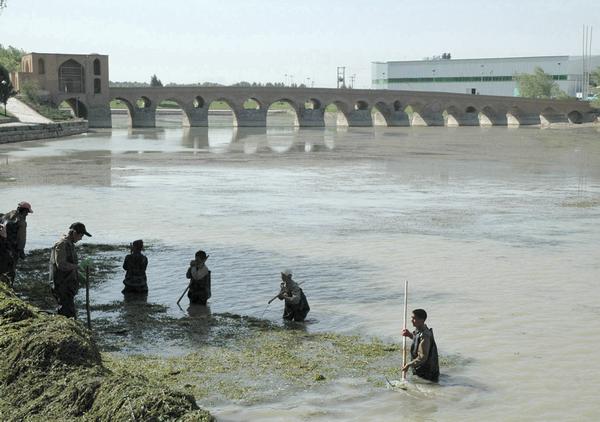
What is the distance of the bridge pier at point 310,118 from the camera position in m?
97.2

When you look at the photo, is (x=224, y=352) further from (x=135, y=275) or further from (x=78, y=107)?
(x=78, y=107)

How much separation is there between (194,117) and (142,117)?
614 centimetres

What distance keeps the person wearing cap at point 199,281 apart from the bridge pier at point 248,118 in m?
81.7

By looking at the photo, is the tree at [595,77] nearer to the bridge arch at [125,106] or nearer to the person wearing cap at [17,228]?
the bridge arch at [125,106]

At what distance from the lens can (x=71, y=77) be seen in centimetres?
8206

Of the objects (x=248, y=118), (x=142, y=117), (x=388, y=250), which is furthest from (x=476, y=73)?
→ (x=388, y=250)

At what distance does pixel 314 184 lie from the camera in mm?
31594

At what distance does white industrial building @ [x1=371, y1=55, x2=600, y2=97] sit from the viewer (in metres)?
119

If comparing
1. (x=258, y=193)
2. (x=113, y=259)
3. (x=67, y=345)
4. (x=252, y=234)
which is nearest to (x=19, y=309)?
(x=67, y=345)

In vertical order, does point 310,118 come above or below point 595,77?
below

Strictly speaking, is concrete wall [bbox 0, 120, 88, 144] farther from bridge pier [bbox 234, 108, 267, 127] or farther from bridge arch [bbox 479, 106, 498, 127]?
bridge arch [bbox 479, 106, 498, 127]

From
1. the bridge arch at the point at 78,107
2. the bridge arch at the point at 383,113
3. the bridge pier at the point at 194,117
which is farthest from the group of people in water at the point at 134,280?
the bridge arch at the point at 383,113

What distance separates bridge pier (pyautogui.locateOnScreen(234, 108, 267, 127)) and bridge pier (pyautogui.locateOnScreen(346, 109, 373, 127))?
11.5 metres

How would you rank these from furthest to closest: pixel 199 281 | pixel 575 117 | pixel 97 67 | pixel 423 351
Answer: pixel 575 117
pixel 97 67
pixel 199 281
pixel 423 351
